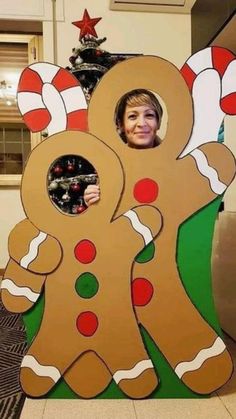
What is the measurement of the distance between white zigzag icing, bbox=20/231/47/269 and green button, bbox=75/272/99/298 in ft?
0.51

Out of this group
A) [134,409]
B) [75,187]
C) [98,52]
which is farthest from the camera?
[98,52]

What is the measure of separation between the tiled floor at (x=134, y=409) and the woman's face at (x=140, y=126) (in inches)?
31.2

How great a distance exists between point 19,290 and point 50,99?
59cm

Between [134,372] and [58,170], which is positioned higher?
[58,170]

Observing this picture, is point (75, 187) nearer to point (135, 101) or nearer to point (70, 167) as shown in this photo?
point (70, 167)

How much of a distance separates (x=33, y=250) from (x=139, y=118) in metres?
0.53

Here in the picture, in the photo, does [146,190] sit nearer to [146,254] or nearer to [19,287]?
[146,254]

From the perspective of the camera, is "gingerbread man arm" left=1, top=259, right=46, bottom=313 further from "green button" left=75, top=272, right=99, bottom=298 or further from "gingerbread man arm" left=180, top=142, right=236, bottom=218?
"gingerbread man arm" left=180, top=142, right=236, bottom=218

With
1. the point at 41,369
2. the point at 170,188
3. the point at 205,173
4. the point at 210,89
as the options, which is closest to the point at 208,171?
the point at 205,173

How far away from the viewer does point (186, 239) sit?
44.8 inches

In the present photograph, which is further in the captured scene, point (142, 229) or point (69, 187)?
point (69, 187)

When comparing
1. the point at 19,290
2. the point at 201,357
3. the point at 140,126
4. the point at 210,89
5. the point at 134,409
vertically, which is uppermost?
the point at 210,89

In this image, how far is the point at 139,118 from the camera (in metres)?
1.18

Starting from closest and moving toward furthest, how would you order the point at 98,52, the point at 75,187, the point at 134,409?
the point at 134,409
the point at 75,187
the point at 98,52
